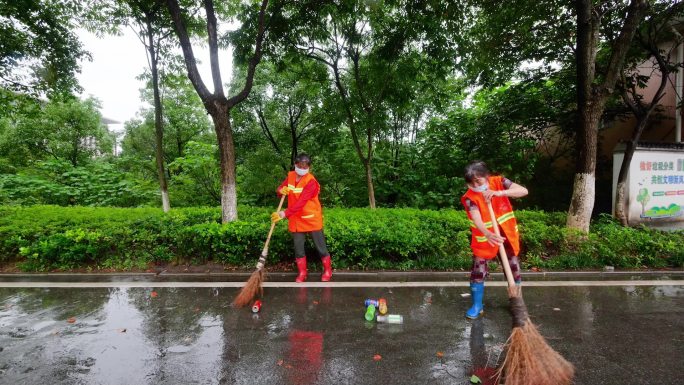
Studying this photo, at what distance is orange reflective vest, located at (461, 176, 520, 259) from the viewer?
139 inches

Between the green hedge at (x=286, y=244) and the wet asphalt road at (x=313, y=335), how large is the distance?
28.5 inches

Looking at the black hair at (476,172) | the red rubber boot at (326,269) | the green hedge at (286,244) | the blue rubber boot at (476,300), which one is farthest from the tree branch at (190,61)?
the blue rubber boot at (476,300)

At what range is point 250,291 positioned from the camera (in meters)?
4.21

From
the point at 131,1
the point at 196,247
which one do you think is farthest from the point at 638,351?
the point at 131,1

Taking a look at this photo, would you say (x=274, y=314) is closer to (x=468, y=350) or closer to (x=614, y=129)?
(x=468, y=350)

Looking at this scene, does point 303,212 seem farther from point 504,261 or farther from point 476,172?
point 504,261

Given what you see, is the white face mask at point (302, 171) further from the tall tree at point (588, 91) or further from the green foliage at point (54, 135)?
the green foliage at point (54, 135)

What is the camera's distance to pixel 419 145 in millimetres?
10375

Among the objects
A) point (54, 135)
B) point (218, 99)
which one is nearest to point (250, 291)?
point (218, 99)

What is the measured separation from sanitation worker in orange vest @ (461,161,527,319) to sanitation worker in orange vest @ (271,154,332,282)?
209 centimetres

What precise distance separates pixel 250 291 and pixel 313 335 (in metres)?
1.21

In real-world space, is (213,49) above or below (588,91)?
above

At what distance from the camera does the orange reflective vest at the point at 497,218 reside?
11.6 ft

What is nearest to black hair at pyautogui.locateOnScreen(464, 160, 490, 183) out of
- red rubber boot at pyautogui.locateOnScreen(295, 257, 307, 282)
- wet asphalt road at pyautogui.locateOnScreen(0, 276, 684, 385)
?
wet asphalt road at pyautogui.locateOnScreen(0, 276, 684, 385)
